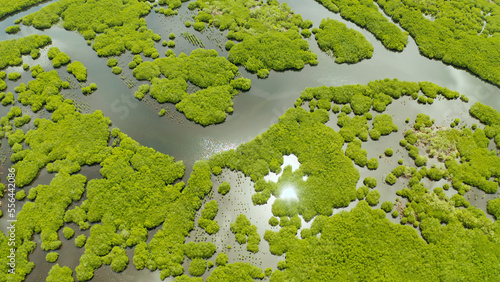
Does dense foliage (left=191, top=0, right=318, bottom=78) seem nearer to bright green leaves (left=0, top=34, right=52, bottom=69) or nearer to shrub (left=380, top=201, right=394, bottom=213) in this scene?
shrub (left=380, top=201, right=394, bottom=213)

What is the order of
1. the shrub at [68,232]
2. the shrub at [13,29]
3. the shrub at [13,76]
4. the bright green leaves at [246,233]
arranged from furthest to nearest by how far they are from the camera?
the shrub at [13,29]
the shrub at [13,76]
the shrub at [68,232]
the bright green leaves at [246,233]

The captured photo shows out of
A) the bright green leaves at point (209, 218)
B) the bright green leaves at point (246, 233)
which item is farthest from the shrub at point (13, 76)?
the bright green leaves at point (246, 233)

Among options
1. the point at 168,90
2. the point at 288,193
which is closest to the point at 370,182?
the point at 288,193

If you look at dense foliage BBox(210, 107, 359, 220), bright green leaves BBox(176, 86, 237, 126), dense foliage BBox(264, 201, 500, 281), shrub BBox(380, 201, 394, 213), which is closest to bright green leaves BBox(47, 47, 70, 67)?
bright green leaves BBox(176, 86, 237, 126)

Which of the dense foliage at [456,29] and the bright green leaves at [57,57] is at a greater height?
the dense foliage at [456,29]

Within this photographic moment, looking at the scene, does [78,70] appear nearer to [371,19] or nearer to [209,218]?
[209,218]

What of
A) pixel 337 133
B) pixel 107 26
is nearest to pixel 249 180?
pixel 337 133

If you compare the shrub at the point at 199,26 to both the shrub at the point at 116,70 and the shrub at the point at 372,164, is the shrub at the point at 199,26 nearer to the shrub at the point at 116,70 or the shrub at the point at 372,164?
the shrub at the point at 116,70

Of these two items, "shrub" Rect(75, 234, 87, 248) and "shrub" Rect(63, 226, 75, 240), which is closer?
"shrub" Rect(75, 234, 87, 248)
